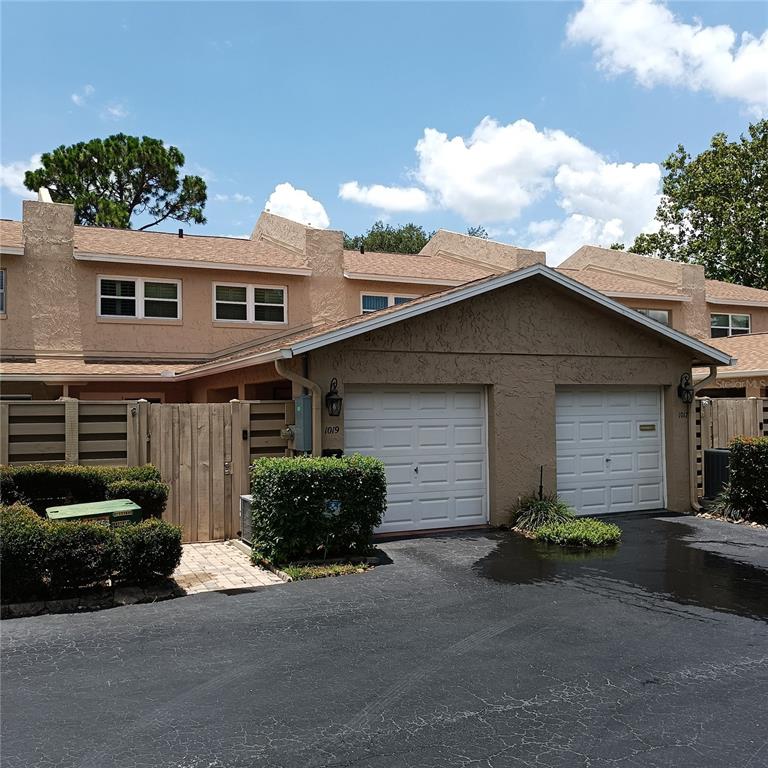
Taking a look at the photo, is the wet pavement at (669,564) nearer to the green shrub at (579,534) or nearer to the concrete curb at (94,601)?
the green shrub at (579,534)

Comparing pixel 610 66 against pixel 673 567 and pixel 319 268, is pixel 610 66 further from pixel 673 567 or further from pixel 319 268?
pixel 673 567

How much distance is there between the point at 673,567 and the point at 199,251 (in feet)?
48.7

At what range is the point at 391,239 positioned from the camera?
50.0 m

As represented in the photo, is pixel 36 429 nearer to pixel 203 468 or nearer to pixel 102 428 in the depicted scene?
pixel 102 428

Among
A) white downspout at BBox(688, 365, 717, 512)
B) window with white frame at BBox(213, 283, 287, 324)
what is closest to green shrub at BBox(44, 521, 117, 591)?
white downspout at BBox(688, 365, 717, 512)

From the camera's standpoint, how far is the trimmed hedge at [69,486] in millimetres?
8914

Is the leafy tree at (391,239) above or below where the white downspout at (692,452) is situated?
above

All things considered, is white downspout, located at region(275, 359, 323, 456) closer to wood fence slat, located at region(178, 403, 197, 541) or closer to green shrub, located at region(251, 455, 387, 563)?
green shrub, located at region(251, 455, 387, 563)

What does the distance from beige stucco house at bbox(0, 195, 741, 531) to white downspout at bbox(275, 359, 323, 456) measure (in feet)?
0.07

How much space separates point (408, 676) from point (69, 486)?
5.97 m

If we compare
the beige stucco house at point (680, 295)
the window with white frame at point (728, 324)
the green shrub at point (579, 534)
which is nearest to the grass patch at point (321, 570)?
the green shrub at point (579, 534)

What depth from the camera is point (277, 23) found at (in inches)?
507

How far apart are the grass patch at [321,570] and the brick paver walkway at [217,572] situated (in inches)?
7.7

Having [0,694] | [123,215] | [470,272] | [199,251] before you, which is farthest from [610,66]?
[123,215]
